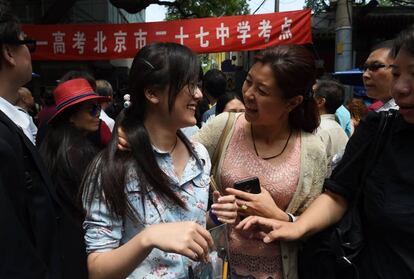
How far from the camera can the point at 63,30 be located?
6.98m

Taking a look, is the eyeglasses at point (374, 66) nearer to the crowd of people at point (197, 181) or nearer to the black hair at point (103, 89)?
the crowd of people at point (197, 181)

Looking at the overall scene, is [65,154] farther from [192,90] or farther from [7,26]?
[192,90]

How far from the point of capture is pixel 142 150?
44.9 inches

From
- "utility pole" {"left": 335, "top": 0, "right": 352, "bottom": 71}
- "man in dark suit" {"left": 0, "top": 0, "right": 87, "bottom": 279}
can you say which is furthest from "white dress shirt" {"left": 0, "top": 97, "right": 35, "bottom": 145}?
"utility pole" {"left": 335, "top": 0, "right": 352, "bottom": 71}

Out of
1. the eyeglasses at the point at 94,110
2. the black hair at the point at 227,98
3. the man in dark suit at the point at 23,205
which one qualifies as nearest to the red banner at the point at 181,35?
the black hair at the point at 227,98

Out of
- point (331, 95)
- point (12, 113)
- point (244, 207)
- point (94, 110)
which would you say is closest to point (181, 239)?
point (244, 207)

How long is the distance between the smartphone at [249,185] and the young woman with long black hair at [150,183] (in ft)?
0.41

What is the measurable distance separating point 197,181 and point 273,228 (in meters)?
0.33

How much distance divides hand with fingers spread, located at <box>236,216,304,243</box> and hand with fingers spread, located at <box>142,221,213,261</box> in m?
0.37

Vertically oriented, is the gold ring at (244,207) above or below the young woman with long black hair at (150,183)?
below

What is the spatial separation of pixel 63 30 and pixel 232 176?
6.58 meters

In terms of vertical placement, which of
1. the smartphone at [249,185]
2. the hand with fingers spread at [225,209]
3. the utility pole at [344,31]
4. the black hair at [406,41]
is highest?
the utility pole at [344,31]

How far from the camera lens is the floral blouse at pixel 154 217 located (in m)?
1.06

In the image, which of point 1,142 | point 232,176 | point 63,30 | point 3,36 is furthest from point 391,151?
point 63,30
